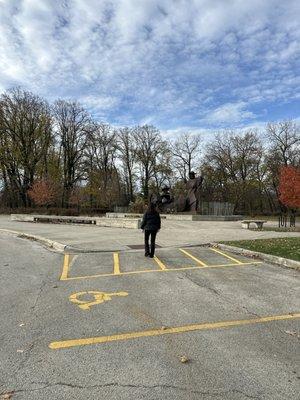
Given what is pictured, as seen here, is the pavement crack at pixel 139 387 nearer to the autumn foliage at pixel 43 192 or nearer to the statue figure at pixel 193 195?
the statue figure at pixel 193 195

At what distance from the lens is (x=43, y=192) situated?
52.0 meters

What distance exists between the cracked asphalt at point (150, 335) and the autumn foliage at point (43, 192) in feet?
143

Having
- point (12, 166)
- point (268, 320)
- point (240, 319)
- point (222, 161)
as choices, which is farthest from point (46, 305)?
point (222, 161)

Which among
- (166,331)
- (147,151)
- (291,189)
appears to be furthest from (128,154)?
(166,331)

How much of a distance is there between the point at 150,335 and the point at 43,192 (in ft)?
160

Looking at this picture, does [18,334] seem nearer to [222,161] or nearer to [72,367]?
[72,367]

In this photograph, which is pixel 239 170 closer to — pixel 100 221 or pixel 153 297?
pixel 100 221

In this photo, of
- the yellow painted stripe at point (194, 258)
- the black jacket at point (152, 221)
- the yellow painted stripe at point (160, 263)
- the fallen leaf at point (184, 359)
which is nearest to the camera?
the fallen leaf at point (184, 359)

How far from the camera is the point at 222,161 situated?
215 feet

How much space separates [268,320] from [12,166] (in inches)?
2202

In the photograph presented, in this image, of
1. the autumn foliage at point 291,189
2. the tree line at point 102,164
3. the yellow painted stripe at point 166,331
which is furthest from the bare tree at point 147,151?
the yellow painted stripe at point 166,331

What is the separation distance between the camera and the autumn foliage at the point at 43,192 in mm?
52031

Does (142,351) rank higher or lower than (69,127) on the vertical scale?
lower

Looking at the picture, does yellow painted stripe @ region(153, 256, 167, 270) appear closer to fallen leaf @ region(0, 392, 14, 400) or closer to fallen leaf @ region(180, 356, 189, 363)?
fallen leaf @ region(180, 356, 189, 363)
